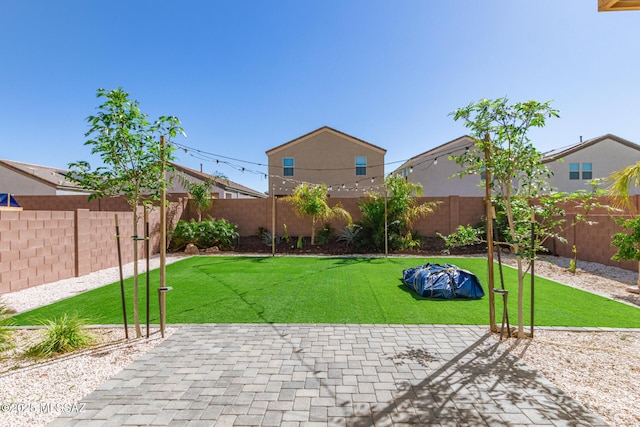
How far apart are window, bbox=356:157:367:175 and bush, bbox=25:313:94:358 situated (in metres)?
16.9

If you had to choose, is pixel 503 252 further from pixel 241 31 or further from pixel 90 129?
pixel 90 129

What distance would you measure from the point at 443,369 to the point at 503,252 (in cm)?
1013

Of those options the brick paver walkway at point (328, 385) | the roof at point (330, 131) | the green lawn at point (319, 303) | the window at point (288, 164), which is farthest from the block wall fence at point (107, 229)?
the roof at point (330, 131)

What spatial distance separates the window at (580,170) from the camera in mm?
18531

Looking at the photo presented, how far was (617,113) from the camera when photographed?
8.68 metres

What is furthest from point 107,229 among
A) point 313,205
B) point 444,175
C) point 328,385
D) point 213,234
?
point 444,175

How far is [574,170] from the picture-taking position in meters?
18.6

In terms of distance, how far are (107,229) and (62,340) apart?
6.53m

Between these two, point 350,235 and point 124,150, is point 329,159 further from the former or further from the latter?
point 124,150

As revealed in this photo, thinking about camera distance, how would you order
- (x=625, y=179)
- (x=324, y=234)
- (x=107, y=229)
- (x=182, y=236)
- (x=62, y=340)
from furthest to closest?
1. (x=324, y=234)
2. (x=182, y=236)
3. (x=107, y=229)
4. (x=625, y=179)
5. (x=62, y=340)

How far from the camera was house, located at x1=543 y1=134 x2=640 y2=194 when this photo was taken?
722 inches

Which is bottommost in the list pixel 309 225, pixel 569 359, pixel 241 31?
pixel 569 359

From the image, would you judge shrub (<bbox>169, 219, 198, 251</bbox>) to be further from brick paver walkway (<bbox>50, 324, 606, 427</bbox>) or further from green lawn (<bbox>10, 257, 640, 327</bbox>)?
brick paver walkway (<bbox>50, 324, 606, 427</bbox>)

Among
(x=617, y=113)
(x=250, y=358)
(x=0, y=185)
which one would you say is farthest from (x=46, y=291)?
(x=0, y=185)
